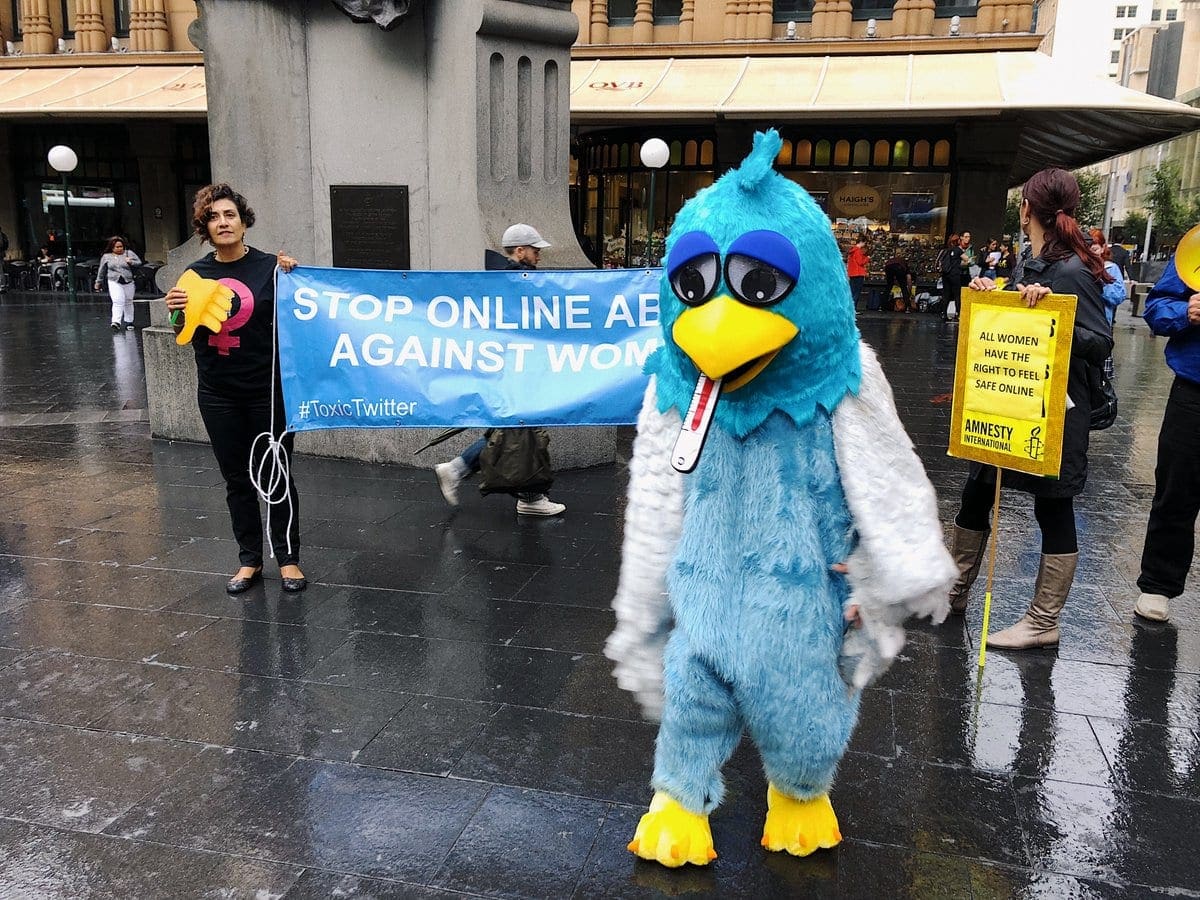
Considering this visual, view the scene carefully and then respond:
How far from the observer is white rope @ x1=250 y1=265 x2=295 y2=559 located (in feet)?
16.3

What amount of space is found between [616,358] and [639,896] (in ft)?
10.4

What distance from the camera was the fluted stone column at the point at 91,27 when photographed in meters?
25.9

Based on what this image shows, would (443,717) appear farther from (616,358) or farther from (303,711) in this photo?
(616,358)

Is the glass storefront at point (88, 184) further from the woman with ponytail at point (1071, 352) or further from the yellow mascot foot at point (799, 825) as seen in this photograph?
the yellow mascot foot at point (799, 825)

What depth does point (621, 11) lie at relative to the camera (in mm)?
23594

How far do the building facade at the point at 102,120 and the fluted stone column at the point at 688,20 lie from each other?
1088 centimetres

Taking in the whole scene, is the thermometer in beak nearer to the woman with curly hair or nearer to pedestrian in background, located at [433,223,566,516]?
the woman with curly hair

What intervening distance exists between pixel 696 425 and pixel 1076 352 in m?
2.37

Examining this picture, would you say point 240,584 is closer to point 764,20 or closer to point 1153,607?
point 1153,607

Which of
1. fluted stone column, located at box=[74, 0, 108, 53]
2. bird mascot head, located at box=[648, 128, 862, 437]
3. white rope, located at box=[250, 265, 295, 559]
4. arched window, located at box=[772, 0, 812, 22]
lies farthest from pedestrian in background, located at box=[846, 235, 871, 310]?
fluted stone column, located at box=[74, 0, 108, 53]

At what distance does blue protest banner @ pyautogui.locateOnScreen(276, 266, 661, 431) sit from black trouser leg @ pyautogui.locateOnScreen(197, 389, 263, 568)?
13.9 inches

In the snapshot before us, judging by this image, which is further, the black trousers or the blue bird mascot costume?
the black trousers

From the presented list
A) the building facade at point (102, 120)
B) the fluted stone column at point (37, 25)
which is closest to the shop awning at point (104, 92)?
the building facade at point (102, 120)

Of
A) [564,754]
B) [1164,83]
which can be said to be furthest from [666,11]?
[1164,83]
